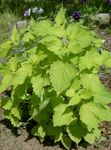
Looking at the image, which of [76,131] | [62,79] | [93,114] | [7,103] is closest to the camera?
[62,79]

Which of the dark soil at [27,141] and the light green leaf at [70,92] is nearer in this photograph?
the light green leaf at [70,92]

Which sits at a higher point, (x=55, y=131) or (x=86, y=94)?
(x=86, y=94)

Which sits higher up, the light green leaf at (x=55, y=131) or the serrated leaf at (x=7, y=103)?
the serrated leaf at (x=7, y=103)

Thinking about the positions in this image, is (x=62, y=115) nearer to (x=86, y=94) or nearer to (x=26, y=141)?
(x=86, y=94)

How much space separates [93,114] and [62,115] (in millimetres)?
261

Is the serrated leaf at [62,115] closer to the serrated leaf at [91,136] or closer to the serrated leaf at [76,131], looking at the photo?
the serrated leaf at [76,131]

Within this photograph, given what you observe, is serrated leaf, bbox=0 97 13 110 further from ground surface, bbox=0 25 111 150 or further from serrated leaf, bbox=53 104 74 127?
serrated leaf, bbox=53 104 74 127

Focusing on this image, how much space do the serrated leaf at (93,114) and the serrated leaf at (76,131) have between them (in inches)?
7.6

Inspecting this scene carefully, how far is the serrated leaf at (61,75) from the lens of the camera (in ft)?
12.0

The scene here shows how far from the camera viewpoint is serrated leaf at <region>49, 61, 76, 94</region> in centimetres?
367

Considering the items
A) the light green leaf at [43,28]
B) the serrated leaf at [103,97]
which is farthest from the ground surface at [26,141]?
the light green leaf at [43,28]

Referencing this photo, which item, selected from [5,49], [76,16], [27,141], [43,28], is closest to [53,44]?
[43,28]

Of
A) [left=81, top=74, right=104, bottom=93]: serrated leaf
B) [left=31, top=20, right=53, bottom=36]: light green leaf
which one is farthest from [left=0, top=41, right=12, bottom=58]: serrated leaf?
[left=81, top=74, right=104, bottom=93]: serrated leaf

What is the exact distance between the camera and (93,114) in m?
3.85
